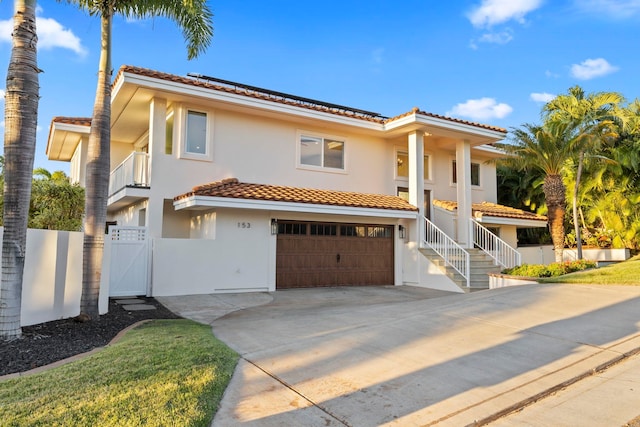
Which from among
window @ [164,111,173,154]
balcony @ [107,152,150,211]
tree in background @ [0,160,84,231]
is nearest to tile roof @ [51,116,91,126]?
balcony @ [107,152,150,211]

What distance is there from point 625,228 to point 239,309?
61.3 feet

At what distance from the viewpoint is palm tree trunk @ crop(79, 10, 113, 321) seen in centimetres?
763

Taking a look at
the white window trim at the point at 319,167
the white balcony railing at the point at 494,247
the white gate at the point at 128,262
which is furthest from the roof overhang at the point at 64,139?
the white balcony railing at the point at 494,247

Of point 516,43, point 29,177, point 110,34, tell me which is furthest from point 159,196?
point 516,43

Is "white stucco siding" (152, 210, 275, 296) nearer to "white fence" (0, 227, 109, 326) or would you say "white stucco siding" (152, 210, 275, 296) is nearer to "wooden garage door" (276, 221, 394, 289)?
"wooden garage door" (276, 221, 394, 289)

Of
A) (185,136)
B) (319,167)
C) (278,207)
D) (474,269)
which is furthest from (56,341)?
(474,269)

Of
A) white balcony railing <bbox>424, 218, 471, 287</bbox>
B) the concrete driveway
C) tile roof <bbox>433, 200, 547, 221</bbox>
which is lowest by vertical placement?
the concrete driveway

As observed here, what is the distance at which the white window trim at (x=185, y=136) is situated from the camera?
13.2 m

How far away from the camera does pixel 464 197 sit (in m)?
16.5

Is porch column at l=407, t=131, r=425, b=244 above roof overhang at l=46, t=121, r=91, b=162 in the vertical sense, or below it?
below

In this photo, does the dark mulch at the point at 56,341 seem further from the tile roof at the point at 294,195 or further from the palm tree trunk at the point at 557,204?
the palm tree trunk at the point at 557,204

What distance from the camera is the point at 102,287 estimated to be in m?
8.84

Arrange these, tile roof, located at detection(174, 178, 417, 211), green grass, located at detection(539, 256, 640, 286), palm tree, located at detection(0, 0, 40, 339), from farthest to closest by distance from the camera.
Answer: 1. tile roof, located at detection(174, 178, 417, 211)
2. green grass, located at detection(539, 256, 640, 286)
3. palm tree, located at detection(0, 0, 40, 339)

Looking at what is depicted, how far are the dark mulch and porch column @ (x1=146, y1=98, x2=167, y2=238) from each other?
4.32m
